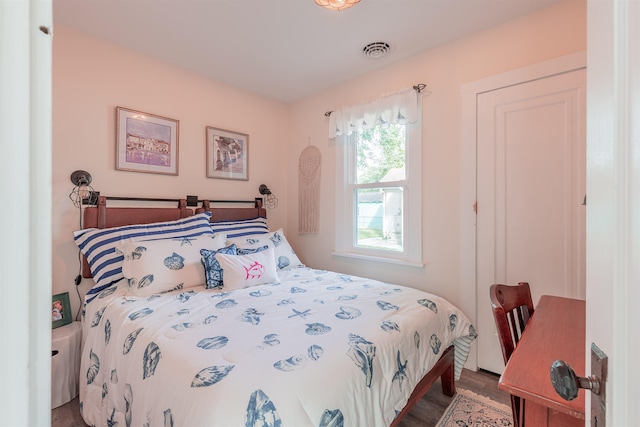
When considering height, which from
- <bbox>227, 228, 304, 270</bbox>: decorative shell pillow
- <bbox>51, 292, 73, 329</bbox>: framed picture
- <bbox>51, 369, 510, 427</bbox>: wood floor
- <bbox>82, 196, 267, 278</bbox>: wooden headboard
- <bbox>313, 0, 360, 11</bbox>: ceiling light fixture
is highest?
<bbox>313, 0, 360, 11</bbox>: ceiling light fixture

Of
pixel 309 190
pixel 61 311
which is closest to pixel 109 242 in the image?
pixel 61 311

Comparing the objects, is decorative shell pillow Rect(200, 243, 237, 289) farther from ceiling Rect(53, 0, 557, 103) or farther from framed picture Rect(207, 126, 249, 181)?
ceiling Rect(53, 0, 557, 103)

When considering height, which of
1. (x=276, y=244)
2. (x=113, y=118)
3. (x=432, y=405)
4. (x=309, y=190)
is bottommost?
(x=432, y=405)

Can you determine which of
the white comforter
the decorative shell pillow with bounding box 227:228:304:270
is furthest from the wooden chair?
the decorative shell pillow with bounding box 227:228:304:270

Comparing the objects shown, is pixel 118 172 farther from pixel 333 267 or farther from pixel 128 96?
pixel 333 267

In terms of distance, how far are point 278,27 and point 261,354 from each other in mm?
2128

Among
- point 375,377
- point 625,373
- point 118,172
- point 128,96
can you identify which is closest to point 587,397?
point 625,373

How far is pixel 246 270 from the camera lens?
78.2 inches

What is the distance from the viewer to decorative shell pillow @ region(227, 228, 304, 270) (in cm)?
246

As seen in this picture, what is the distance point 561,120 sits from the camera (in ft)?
6.04

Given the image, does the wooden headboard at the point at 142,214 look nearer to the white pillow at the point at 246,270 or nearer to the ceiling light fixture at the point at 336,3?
the white pillow at the point at 246,270

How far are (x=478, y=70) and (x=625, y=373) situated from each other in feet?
7.61

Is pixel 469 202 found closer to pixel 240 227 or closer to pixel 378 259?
pixel 378 259

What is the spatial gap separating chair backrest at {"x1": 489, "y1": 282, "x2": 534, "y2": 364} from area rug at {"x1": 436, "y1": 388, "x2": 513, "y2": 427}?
0.62 metres
